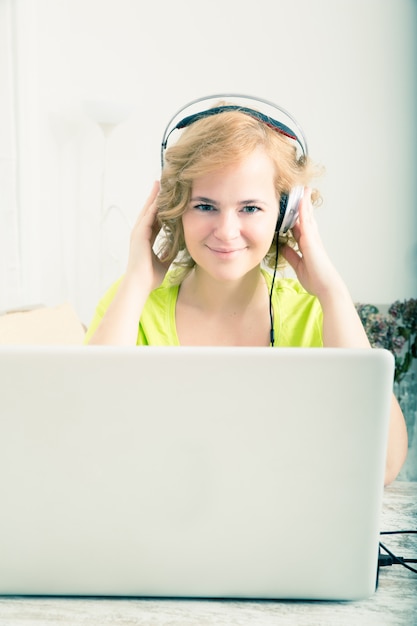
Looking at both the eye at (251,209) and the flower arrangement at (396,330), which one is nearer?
the eye at (251,209)

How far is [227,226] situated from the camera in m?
1.27

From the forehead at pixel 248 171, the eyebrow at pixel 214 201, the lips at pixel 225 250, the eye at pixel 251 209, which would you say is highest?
the forehead at pixel 248 171

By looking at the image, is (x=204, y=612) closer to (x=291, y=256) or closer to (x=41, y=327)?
(x=291, y=256)

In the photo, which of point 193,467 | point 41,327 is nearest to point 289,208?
point 193,467

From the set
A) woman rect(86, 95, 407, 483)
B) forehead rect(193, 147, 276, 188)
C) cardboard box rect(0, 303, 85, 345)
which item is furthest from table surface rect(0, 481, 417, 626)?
cardboard box rect(0, 303, 85, 345)

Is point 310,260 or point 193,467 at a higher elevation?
point 310,260

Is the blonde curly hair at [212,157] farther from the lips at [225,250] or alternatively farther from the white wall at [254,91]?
the white wall at [254,91]

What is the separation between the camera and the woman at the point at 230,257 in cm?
128

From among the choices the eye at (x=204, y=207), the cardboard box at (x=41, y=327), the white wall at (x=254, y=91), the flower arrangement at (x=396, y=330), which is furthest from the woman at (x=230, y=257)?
the white wall at (x=254, y=91)

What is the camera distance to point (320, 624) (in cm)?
63

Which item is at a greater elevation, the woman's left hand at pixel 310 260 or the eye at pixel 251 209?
the eye at pixel 251 209

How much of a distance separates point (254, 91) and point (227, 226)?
2292mm

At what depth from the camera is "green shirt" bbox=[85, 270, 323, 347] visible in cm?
142

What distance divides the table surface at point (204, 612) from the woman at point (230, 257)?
0.48 meters
